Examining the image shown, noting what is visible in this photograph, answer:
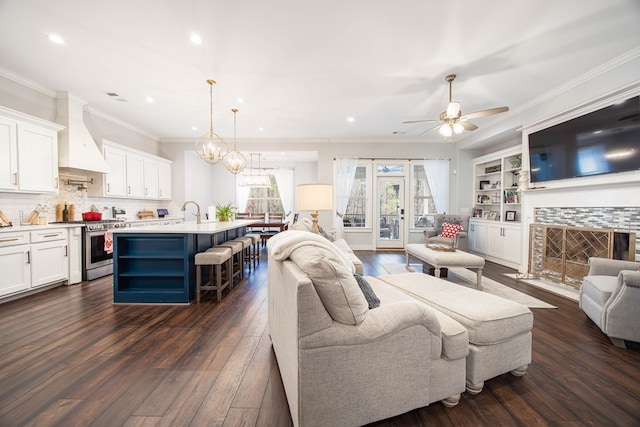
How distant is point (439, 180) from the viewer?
249 inches

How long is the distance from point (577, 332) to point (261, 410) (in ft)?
9.24

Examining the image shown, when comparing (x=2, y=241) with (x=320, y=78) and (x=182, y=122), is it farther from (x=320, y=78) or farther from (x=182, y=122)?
(x=320, y=78)

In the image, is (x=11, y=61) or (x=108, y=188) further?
(x=108, y=188)

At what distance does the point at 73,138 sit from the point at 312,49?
396 cm

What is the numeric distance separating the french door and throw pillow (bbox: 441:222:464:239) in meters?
1.34

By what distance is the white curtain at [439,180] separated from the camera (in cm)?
630

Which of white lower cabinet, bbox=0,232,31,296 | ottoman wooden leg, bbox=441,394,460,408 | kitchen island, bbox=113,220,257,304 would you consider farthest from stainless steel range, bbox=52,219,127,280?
ottoman wooden leg, bbox=441,394,460,408

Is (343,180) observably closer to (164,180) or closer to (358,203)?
(358,203)

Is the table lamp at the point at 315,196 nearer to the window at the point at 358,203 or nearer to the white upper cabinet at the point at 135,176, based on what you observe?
the window at the point at 358,203

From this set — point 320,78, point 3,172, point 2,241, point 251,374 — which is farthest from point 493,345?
point 3,172

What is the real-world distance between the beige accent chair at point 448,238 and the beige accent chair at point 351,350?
3886 millimetres

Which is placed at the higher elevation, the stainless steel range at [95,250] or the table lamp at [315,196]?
the table lamp at [315,196]

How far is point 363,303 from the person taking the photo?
126cm

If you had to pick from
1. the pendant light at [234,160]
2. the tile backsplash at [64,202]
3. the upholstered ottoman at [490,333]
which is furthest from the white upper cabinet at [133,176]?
the upholstered ottoman at [490,333]
